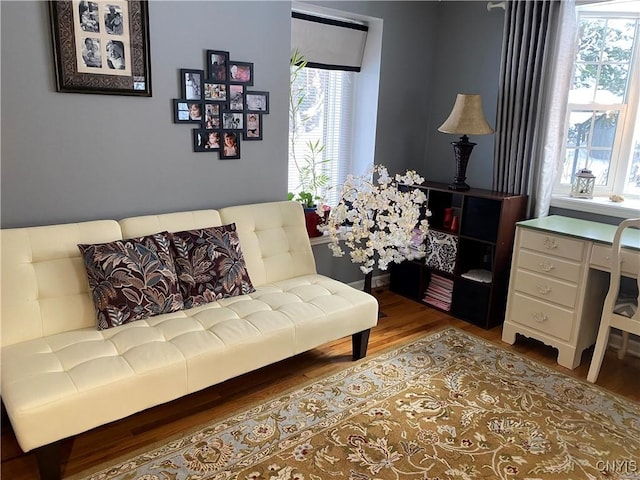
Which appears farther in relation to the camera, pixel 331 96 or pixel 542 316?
pixel 331 96

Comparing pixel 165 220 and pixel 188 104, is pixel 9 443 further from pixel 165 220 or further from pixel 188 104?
pixel 188 104

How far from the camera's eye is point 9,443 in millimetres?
2133

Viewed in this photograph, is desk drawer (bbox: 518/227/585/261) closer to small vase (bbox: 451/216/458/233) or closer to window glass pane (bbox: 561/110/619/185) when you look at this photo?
small vase (bbox: 451/216/458/233)

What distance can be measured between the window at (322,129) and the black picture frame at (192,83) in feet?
3.03

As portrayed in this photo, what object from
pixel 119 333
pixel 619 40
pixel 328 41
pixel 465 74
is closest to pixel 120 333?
pixel 119 333

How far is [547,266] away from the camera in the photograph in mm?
2996

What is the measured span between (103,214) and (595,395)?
281 centimetres

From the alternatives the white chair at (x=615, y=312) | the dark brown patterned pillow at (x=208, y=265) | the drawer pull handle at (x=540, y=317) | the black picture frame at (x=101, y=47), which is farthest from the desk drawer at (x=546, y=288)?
the black picture frame at (x=101, y=47)

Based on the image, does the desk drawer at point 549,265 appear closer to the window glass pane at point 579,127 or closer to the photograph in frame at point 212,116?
the window glass pane at point 579,127

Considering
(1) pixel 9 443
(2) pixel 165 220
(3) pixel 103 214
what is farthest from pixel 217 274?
(1) pixel 9 443

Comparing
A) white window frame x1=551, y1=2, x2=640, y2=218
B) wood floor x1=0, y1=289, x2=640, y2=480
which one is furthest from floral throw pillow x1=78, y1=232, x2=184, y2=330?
white window frame x1=551, y1=2, x2=640, y2=218

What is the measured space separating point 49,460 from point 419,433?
1527 millimetres

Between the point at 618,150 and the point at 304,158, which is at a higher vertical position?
the point at 618,150

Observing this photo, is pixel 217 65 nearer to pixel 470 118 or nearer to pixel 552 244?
pixel 470 118
